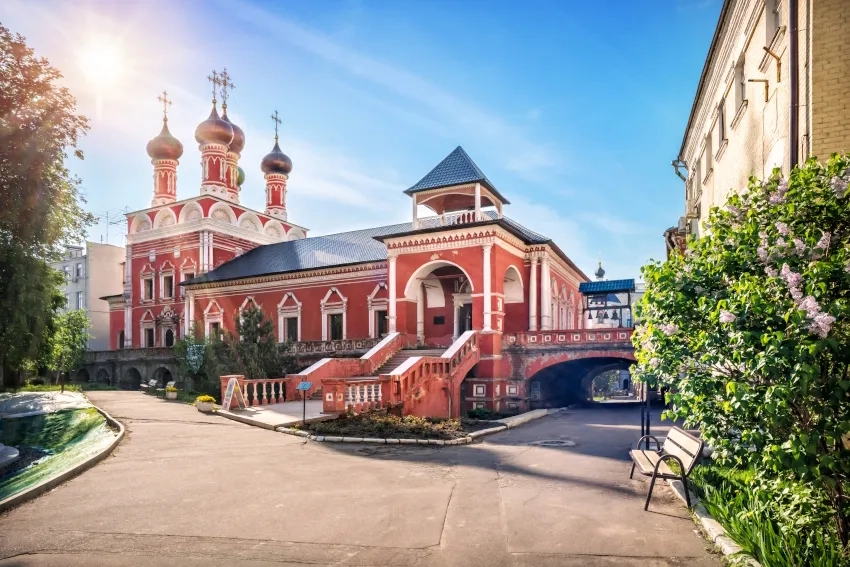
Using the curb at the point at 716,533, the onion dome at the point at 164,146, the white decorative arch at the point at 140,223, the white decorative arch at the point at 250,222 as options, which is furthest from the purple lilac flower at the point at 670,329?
the onion dome at the point at 164,146

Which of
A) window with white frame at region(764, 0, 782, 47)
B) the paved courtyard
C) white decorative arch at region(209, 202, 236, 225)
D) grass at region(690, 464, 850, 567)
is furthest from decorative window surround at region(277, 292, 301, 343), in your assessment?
grass at region(690, 464, 850, 567)

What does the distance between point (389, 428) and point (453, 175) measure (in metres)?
12.8

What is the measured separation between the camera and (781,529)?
4.80 metres

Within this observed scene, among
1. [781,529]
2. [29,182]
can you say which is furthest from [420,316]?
[781,529]

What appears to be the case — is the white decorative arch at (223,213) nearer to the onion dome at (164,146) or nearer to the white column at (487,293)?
the onion dome at (164,146)

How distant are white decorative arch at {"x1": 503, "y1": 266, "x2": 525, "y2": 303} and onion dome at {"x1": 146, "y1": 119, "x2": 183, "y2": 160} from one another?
26162 millimetres

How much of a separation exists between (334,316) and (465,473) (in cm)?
2122

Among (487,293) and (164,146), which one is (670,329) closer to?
(487,293)

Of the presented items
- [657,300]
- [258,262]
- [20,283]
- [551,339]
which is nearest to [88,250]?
[258,262]

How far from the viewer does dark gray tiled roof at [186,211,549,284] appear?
2939 centimetres

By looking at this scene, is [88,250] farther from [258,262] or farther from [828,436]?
[828,436]

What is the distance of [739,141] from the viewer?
1101 centimetres

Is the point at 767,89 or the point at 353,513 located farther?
the point at 767,89

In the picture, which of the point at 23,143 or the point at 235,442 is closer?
the point at 235,442
